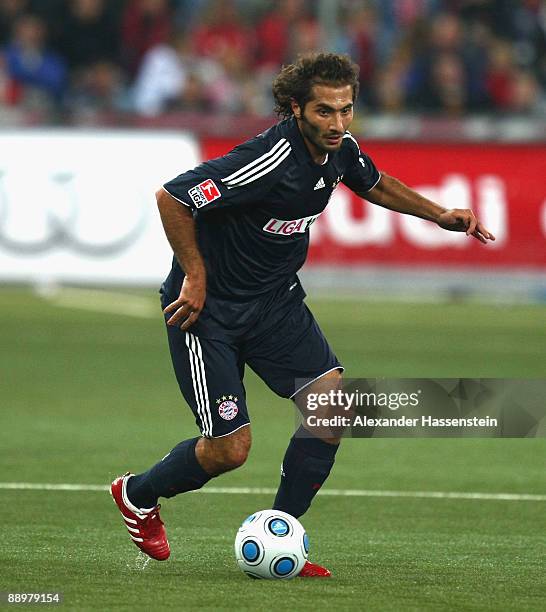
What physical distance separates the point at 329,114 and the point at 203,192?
0.63 m

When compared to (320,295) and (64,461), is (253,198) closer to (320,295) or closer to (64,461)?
(64,461)

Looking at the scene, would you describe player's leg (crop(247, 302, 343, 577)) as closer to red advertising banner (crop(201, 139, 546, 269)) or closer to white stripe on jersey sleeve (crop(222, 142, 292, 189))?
white stripe on jersey sleeve (crop(222, 142, 292, 189))

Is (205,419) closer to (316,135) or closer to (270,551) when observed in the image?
(270,551)

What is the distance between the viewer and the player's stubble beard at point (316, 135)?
6.64 m

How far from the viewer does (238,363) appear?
701 centimetres

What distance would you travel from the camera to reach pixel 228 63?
20156 millimetres

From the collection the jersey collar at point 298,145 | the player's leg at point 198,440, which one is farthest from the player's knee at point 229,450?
the jersey collar at point 298,145

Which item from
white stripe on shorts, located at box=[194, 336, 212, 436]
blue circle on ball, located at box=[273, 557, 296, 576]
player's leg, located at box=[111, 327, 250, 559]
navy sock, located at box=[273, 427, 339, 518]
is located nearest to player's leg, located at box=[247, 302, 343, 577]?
navy sock, located at box=[273, 427, 339, 518]

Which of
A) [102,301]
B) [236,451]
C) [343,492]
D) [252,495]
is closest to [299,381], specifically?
[236,451]

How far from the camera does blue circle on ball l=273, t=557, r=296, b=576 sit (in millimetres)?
6625

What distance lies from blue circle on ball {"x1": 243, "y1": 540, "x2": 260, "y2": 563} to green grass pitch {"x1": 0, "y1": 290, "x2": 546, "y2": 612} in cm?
11

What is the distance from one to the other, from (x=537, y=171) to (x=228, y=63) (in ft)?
15.4

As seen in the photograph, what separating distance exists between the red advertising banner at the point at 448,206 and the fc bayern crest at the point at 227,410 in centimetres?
1076

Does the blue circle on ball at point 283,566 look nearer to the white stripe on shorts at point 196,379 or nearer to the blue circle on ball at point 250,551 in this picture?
the blue circle on ball at point 250,551
